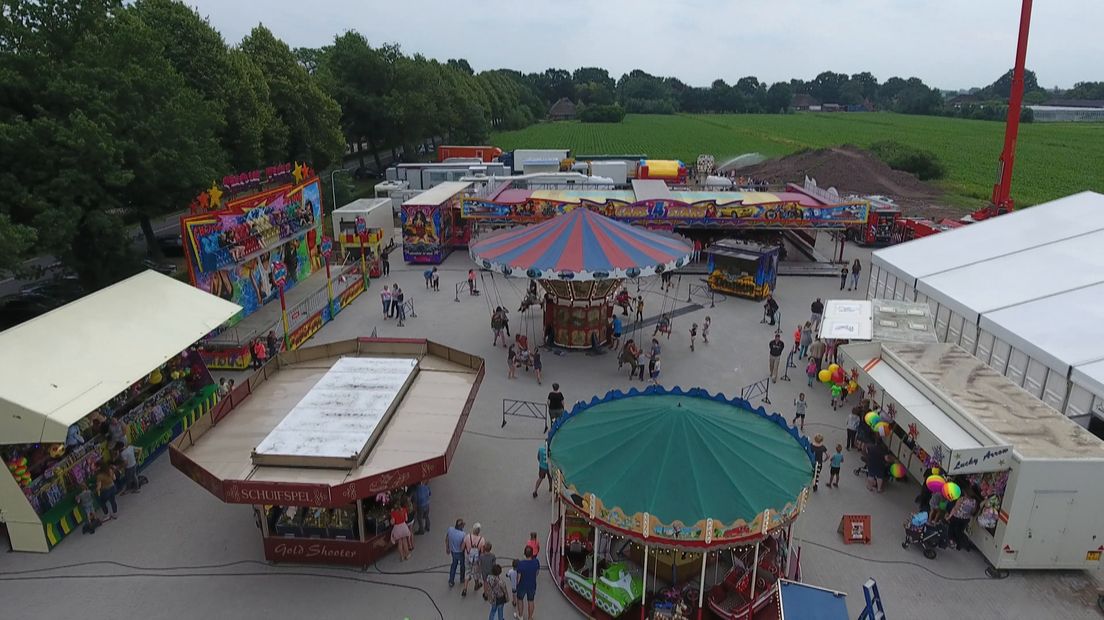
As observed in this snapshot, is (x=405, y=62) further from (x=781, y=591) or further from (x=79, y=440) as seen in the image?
(x=781, y=591)

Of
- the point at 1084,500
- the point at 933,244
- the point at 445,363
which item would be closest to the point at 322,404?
the point at 445,363

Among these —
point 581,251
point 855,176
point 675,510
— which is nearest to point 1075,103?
point 855,176

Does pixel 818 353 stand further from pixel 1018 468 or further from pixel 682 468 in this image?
pixel 682 468

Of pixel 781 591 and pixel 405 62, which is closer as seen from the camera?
pixel 781 591

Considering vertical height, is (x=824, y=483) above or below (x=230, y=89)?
below

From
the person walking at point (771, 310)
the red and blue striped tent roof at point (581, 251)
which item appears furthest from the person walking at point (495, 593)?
the person walking at point (771, 310)

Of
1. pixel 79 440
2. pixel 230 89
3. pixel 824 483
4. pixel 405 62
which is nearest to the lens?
pixel 79 440
